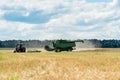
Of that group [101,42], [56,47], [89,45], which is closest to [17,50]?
[56,47]

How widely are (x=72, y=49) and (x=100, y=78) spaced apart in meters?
88.2

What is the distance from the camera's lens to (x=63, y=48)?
108312 millimetres

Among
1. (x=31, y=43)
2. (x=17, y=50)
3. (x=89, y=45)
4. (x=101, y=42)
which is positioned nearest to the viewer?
(x=17, y=50)

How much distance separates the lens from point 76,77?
69.9 ft

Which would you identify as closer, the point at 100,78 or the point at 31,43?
the point at 100,78

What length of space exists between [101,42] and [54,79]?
501ft

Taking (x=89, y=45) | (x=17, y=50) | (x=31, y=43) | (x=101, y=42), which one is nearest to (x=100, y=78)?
(x=17, y=50)

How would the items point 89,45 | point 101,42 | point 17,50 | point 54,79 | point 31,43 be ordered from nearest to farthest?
point 54,79
point 17,50
point 89,45
point 101,42
point 31,43

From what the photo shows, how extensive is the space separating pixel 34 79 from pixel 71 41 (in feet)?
290

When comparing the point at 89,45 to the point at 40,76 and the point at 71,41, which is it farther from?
the point at 40,76

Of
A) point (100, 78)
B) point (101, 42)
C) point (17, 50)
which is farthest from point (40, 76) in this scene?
point (101, 42)

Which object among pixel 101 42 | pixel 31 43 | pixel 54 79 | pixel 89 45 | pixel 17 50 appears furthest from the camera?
pixel 31 43

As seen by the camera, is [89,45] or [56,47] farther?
[89,45]

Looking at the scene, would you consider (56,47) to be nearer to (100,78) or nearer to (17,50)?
(17,50)
